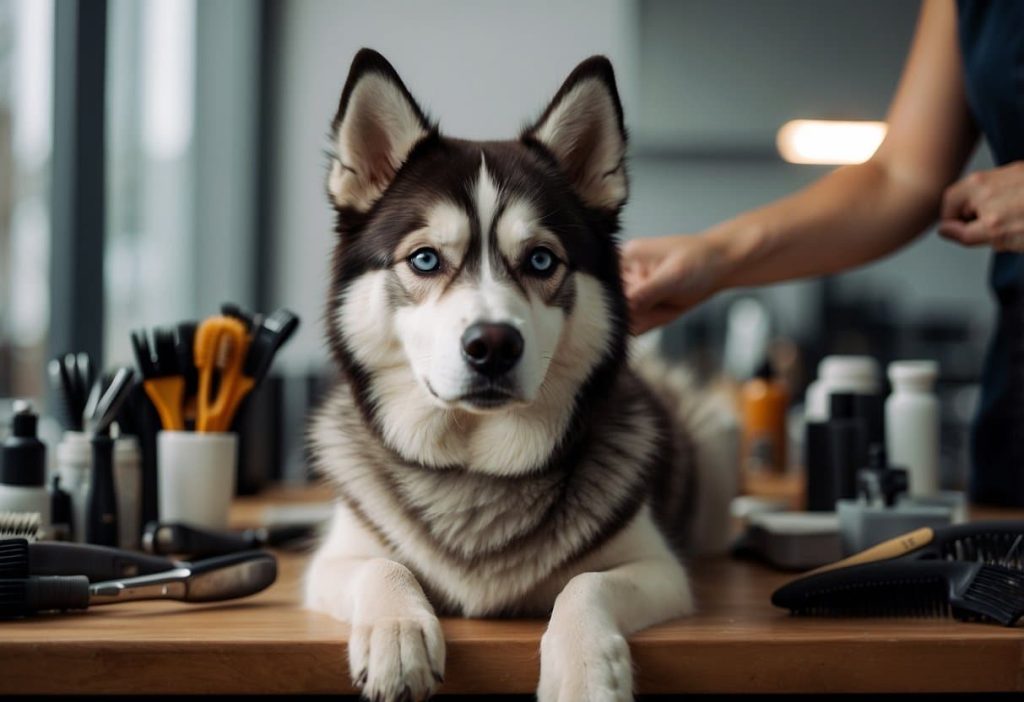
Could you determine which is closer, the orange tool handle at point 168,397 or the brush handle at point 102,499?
the brush handle at point 102,499

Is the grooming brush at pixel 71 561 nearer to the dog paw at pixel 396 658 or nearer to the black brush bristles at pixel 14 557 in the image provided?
the black brush bristles at pixel 14 557

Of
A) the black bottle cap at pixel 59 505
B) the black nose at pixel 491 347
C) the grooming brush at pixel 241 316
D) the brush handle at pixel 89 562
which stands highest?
the grooming brush at pixel 241 316

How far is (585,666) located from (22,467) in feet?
2.08

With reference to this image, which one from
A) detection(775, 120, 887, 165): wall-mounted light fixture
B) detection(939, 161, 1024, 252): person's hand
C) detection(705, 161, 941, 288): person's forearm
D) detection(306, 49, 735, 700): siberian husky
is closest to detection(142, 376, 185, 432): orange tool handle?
detection(306, 49, 735, 700): siberian husky

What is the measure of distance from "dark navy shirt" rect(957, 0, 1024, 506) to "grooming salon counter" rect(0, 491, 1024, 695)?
2.24ft

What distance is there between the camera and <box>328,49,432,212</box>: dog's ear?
100cm

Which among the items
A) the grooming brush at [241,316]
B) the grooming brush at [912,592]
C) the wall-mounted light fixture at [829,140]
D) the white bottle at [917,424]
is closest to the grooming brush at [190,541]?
the grooming brush at [241,316]

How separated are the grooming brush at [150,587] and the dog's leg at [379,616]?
62 mm

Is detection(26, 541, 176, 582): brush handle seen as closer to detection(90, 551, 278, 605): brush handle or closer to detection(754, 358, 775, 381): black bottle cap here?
detection(90, 551, 278, 605): brush handle

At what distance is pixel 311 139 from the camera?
3527 mm

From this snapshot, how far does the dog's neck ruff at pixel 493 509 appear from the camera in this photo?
0.97 m

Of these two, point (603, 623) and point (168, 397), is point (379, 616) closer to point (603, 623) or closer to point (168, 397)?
point (603, 623)

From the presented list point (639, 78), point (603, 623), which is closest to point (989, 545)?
point (603, 623)

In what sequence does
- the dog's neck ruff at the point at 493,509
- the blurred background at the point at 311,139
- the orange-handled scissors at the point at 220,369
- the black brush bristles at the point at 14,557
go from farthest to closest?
the blurred background at the point at 311,139
the orange-handled scissors at the point at 220,369
the dog's neck ruff at the point at 493,509
the black brush bristles at the point at 14,557
